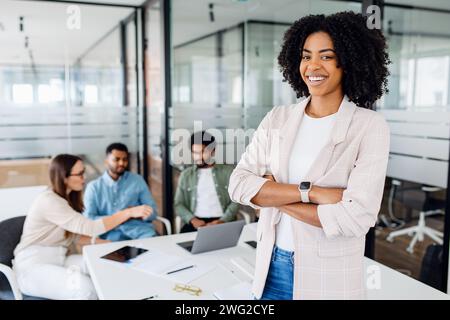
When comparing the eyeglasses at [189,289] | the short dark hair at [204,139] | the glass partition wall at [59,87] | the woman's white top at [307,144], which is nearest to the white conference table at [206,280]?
the eyeglasses at [189,289]

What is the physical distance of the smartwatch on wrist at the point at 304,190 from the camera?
1.12 metres

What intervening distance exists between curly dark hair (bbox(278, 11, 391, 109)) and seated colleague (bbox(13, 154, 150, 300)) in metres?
1.62

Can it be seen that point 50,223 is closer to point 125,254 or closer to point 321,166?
point 125,254

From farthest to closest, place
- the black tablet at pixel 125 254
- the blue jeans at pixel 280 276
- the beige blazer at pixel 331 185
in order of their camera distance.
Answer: the black tablet at pixel 125 254 → the blue jeans at pixel 280 276 → the beige blazer at pixel 331 185

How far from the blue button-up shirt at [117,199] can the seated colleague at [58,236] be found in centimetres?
49

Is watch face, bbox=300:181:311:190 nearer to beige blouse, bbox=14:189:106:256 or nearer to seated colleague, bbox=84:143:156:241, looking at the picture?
beige blouse, bbox=14:189:106:256

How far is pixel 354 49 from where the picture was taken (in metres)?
1.11

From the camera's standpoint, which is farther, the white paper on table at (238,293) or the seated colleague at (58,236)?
the seated colleague at (58,236)

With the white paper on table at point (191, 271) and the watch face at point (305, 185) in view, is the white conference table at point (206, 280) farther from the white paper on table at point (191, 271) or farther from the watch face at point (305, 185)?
the watch face at point (305, 185)

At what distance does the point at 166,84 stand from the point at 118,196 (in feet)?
4.19

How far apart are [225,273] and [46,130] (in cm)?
275

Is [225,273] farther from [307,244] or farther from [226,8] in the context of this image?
[226,8]

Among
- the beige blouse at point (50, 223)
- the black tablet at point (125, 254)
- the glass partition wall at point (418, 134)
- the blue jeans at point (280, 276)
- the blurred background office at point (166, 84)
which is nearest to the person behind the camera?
the blue jeans at point (280, 276)
